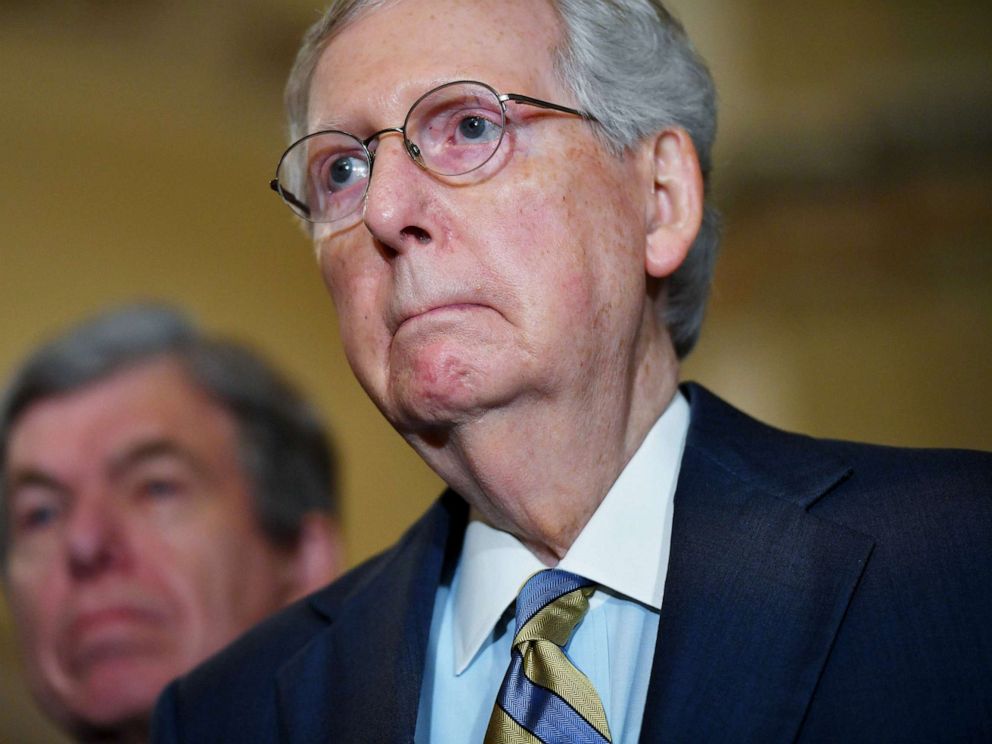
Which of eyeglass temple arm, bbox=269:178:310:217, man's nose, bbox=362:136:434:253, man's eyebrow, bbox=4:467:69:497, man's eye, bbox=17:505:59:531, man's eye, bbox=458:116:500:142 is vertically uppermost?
man's eye, bbox=458:116:500:142

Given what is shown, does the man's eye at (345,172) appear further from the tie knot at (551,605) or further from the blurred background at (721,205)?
the blurred background at (721,205)

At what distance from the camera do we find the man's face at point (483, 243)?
1633 millimetres

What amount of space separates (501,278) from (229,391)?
81.7 inches

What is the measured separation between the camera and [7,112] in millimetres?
3787

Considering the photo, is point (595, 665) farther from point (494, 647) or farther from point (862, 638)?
point (862, 638)

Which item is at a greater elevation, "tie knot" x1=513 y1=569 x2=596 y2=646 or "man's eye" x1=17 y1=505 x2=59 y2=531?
"tie knot" x1=513 y1=569 x2=596 y2=646

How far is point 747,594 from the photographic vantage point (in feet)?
5.03

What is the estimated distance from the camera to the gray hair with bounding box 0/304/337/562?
3400mm

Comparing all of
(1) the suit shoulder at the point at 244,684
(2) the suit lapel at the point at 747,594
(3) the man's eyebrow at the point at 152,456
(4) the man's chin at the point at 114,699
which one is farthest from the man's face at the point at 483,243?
(4) the man's chin at the point at 114,699

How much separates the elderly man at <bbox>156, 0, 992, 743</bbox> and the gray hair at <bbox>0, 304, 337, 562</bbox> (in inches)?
59.6

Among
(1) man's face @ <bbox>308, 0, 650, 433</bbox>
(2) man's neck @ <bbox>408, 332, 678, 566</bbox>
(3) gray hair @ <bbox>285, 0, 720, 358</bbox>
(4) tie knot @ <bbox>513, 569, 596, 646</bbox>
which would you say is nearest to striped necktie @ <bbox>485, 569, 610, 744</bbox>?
(4) tie knot @ <bbox>513, 569, 596, 646</bbox>

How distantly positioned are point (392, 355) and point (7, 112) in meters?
2.69

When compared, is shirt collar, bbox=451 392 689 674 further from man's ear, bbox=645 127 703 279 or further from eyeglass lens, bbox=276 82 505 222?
eyeglass lens, bbox=276 82 505 222

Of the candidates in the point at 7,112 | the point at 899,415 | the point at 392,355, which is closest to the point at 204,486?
the point at 7,112
